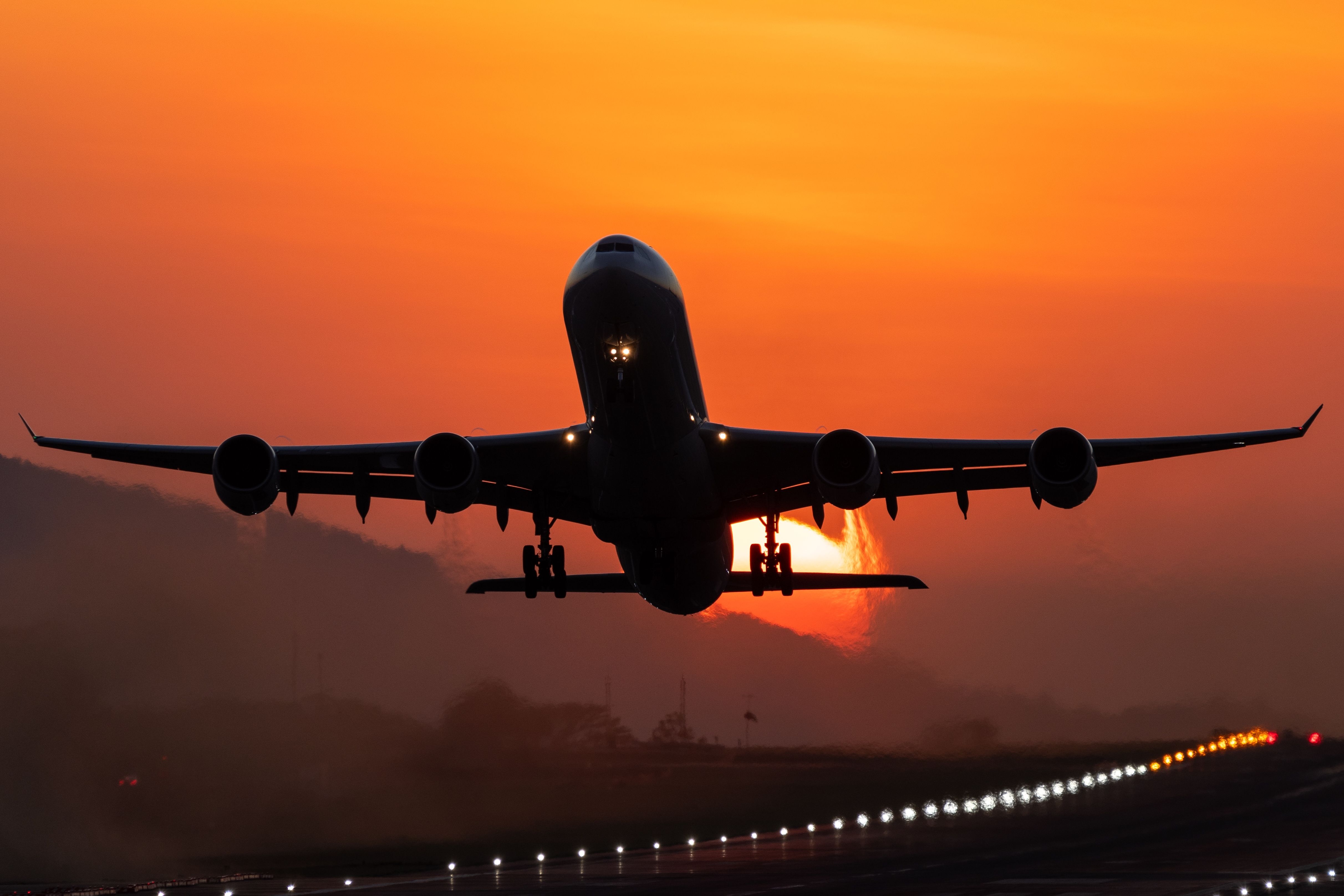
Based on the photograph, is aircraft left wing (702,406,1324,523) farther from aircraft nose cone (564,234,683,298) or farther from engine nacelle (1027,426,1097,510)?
aircraft nose cone (564,234,683,298)

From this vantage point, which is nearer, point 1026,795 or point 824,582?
point 824,582

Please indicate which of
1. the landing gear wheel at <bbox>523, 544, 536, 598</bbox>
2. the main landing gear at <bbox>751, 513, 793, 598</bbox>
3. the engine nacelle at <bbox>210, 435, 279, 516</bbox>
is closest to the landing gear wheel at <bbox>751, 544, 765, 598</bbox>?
the main landing gear at <bbox>751, 513, 793, 598</bbox>

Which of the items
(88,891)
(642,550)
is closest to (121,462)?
(642,550)

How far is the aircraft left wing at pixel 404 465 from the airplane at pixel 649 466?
5cm

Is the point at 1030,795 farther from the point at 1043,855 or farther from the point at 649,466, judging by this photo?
the point at 649,466

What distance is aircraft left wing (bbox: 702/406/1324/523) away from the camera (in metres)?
32.8

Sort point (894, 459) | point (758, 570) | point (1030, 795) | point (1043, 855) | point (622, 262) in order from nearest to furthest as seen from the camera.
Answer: point (622, 262), point (894, 459), point (758, 570), point (1043, 855), point (1030, 795)

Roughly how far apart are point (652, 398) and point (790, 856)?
24583 millimetres

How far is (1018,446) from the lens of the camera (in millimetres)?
32938

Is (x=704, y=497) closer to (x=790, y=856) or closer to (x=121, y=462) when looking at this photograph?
(x=121, y=462)

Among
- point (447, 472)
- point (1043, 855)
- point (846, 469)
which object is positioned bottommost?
point (1043, 855)

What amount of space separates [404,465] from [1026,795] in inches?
1572

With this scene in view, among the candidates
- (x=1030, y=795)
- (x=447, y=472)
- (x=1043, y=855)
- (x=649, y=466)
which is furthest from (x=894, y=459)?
(x=1030, y=795)

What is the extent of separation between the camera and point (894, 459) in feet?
112
